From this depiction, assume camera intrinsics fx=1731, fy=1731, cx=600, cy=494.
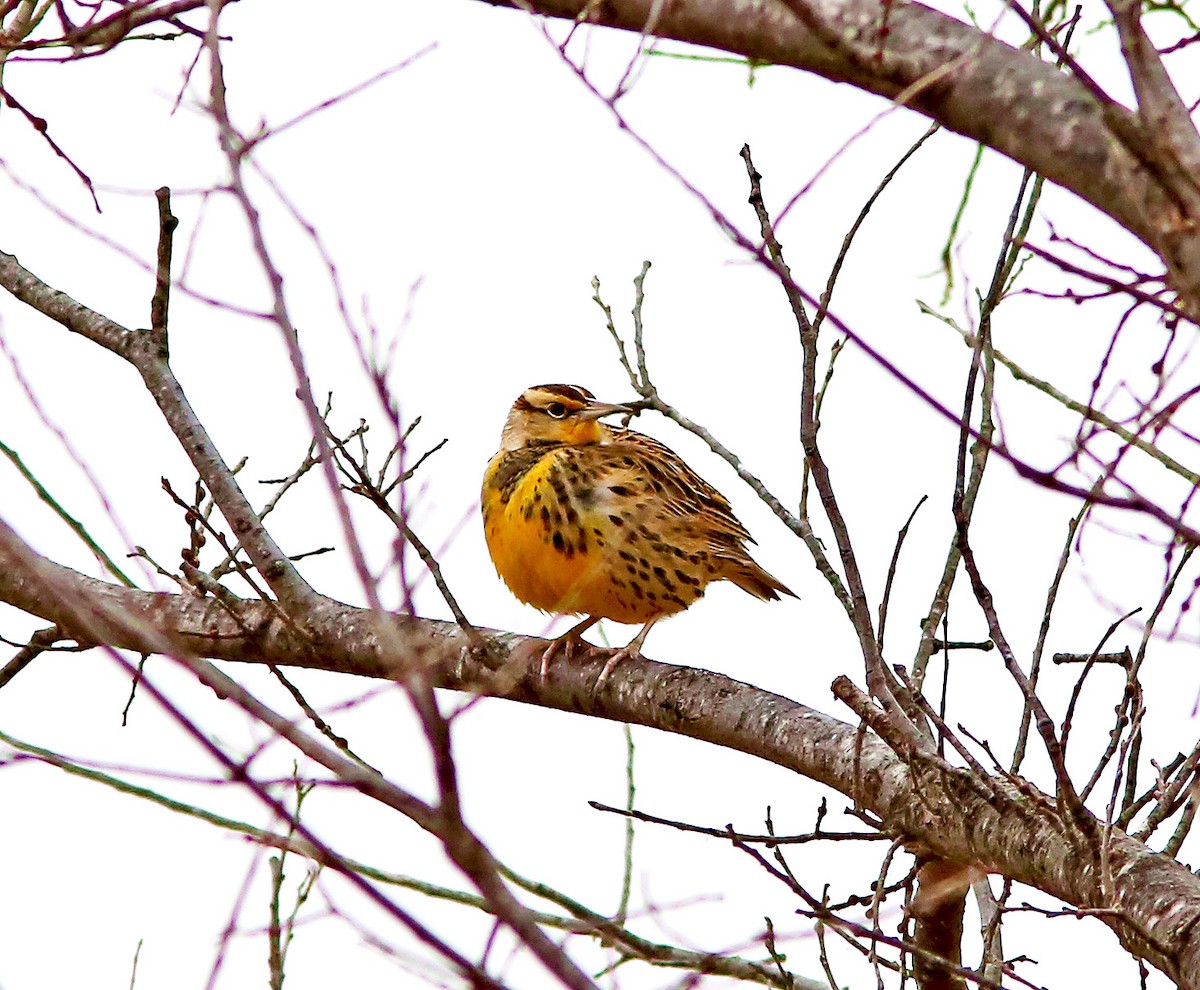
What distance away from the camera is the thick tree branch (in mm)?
2484

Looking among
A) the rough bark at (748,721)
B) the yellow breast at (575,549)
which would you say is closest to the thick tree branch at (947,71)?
the rough bark at (748,721)

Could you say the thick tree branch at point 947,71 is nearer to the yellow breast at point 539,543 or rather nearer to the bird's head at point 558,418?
the yellow breast at point 539,543

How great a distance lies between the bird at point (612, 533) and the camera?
7.42 metres

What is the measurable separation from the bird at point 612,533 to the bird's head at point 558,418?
0.57 feet

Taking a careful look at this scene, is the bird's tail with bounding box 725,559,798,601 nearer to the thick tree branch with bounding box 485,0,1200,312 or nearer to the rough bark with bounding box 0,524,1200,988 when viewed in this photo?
the rough bark with bounding box 0,524,1200,988

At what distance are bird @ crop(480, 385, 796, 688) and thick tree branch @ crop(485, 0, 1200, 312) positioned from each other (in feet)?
14.1

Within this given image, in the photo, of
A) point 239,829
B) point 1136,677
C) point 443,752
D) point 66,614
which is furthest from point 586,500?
point 443,752

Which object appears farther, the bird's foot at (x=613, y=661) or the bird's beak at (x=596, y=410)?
the bird's beak at (x=596, y=410)

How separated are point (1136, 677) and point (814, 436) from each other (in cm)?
96

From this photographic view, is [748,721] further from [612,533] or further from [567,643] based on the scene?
[612,533]

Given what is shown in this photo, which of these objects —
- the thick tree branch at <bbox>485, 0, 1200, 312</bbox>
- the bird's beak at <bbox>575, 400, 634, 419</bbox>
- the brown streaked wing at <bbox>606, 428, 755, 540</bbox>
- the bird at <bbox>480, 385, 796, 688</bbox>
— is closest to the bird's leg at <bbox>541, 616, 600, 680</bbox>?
the bird at <bbox>480, 385, 796, 688</bbox>

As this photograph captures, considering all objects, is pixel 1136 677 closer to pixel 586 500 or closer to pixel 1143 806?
pixel 1143 806

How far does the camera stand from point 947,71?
2566mm

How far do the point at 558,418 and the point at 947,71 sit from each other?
6029mm
